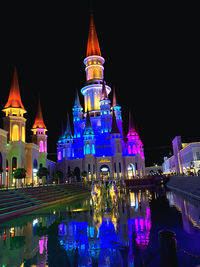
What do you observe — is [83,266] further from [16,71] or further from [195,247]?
[16,71]

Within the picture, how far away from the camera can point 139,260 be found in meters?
5.11

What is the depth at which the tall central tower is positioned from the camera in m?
67.2

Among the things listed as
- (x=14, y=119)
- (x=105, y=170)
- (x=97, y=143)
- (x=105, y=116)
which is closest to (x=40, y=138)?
(x=14, y=119)

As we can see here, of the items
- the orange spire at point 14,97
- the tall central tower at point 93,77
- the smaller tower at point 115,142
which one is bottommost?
the smaller tower at point 115,142

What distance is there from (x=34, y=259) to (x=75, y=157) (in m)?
54.8

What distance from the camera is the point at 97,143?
60.0 metres

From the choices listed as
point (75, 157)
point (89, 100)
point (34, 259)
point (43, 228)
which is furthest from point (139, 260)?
point (89, 100)

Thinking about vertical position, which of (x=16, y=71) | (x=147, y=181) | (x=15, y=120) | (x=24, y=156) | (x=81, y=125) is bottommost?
(x=147, y=181)

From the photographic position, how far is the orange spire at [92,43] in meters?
72.2

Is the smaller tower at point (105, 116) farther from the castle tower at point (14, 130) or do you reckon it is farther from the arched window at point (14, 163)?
the arched window at point (14, 163)

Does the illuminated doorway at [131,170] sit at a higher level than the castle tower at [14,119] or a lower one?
lower

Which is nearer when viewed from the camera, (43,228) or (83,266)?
(83,266)

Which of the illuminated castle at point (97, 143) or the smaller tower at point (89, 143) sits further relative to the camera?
the smaller tower at point (89, 143)

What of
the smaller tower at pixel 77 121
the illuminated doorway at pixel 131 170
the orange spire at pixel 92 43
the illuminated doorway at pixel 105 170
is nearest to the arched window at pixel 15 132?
the illuminated doorway at pixel 105 170
